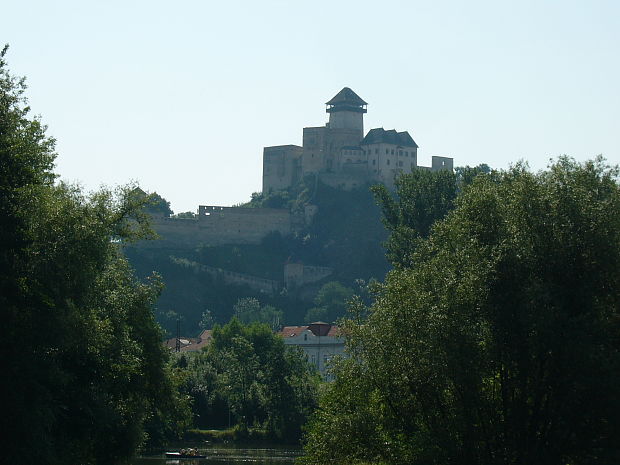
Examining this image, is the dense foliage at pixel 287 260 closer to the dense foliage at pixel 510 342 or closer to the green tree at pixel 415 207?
the green tree at pixel 415 207

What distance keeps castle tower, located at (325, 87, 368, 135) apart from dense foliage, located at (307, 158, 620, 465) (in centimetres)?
10471

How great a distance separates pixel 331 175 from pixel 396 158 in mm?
7333

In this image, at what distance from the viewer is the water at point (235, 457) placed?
41.4m

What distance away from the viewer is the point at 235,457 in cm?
4462

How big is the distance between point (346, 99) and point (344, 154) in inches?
327

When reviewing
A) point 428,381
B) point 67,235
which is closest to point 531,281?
point 428,381

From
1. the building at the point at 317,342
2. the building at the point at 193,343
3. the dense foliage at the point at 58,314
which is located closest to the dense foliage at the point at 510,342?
the dense foliage at the point at 58,314

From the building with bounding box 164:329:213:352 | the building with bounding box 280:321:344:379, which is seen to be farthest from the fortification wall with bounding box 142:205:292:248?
the building with bounding box 280:321:344:379

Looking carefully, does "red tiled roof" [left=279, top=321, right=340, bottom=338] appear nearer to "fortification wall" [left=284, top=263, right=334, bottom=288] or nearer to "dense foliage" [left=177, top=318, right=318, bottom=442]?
"dense foliage" [left=177, top=318, right=318, bottom=442]

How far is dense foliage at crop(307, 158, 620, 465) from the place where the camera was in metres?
22.4

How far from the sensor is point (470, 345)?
76.0ft

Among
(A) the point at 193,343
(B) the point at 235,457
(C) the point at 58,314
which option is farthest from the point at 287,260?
(C) the point at 58,314

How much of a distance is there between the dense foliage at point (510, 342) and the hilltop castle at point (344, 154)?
96.3 metres

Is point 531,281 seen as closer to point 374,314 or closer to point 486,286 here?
A: point 486,286
